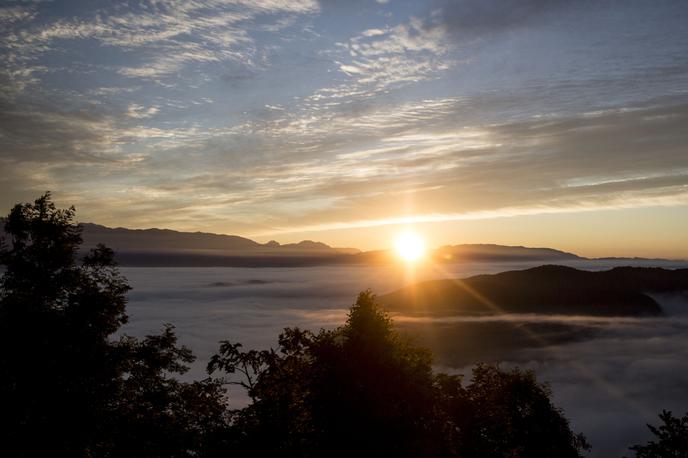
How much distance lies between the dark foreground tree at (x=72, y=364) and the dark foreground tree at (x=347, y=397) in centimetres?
400

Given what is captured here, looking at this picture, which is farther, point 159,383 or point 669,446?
point 159,383

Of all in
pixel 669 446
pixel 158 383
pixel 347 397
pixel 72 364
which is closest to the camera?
pixel 72 364

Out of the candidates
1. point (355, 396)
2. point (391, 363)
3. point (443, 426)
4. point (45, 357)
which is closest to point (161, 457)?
point (45, 357)

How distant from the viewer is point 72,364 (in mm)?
20750

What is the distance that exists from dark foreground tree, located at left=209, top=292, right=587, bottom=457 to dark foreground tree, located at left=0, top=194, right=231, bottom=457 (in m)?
4.00

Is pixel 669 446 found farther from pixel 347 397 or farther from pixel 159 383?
pixel 159 383

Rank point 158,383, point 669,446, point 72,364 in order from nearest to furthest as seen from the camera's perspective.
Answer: point 72,364 < point 669,446 < point 158,383

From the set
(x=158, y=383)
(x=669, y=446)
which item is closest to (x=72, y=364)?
(x=158, y=383)

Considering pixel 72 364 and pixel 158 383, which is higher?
pixel 72 364

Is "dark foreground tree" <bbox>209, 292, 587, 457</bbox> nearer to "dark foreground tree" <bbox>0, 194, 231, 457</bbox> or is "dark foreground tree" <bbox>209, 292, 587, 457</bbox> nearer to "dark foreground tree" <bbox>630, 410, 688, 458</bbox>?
"dark foreground tree" <bbox>0, 194, 231, 457</bbox>

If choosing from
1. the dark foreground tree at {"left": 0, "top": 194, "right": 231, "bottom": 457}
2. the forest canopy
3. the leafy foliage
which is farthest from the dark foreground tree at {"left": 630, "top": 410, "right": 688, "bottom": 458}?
the dark foreground tree at {"left": 0, "top": 194, "right": 231, "bottom": 457}

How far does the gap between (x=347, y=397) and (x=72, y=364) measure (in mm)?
11730

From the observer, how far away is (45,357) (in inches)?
801

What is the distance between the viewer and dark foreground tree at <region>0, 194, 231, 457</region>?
65.5ft
